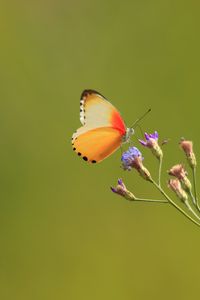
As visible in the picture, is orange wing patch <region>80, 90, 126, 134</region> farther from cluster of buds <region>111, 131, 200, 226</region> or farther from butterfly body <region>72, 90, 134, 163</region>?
cluster of buds <region>111, 131, 200, 226</region>

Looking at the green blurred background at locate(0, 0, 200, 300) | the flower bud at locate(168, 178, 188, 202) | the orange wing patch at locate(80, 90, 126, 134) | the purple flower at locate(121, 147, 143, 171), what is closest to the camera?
the flower bud at locate(168, 178, 188, 202)

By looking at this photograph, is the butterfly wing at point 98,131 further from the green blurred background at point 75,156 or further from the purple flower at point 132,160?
the green blurred background at point 75,156

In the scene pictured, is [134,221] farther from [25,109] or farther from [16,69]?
[16,69]

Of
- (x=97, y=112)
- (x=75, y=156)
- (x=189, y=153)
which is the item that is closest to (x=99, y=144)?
(x=97, y=112)

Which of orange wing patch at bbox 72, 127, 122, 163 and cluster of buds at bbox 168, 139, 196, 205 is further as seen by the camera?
orange wing patch at bbox 72, 127, 122, 163

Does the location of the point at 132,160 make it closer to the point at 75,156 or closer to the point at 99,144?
the point at 99,144

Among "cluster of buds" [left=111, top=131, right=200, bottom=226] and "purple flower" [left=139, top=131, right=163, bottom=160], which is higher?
"purple flower" [left=139, top=131, right=163, bottom=160]

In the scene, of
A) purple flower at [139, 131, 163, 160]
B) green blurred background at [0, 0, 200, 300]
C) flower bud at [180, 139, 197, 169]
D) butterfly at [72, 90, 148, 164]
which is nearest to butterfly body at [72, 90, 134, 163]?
butterfly at [72, 90, 148, 164]
